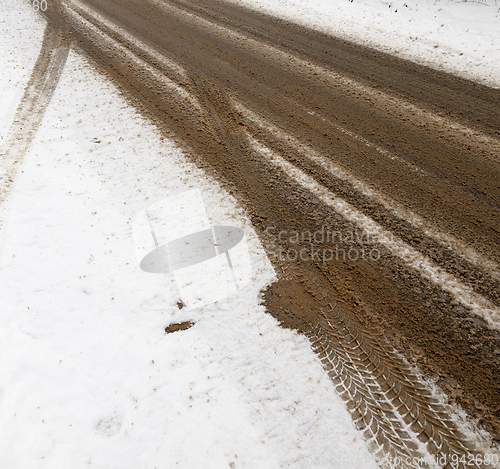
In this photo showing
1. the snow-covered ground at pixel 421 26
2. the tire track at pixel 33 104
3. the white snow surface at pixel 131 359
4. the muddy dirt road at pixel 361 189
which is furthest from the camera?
the snow-covered ground at pixel 421 26

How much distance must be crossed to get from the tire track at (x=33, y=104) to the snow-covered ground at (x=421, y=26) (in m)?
7.18

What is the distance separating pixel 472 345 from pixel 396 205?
99.1 inches

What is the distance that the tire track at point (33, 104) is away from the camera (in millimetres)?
6963

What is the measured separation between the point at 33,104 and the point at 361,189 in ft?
28.0

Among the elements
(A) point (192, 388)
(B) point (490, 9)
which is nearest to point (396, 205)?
(A) point (192, 388)

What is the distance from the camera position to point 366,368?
4.00 meters

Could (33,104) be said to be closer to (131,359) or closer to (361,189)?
(131,359)

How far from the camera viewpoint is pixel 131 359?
4305 millimetres

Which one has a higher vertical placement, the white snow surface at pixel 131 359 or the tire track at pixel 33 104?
the tire track at pixel 33 104

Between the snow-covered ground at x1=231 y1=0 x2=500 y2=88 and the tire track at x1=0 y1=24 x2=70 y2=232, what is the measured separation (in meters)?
7.18

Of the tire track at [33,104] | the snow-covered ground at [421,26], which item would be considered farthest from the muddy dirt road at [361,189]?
the tire track at [33,104]

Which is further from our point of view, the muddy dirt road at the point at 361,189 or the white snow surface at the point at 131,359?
the muddy dirt road at the point at 361,189

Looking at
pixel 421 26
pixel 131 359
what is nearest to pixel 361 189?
pixel 131 359

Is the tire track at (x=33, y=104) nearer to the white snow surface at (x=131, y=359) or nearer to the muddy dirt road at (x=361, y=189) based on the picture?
the white snow surface at (x=131, y=359)
